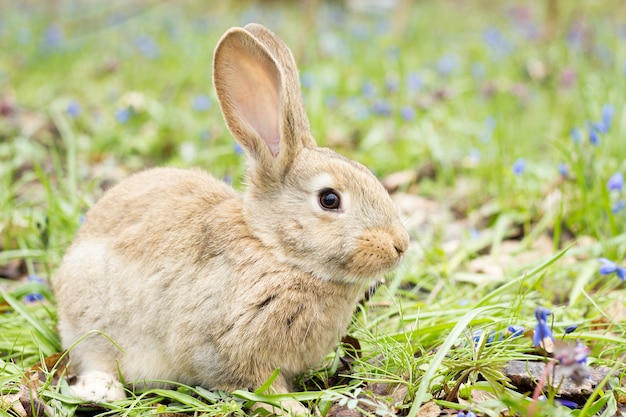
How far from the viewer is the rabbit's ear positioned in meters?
3.27

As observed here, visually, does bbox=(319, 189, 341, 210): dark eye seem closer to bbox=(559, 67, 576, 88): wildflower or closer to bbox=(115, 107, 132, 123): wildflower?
bbox=(115, 107, 132, 123): wildflower

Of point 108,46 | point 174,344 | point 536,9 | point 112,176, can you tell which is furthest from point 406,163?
point 536,9

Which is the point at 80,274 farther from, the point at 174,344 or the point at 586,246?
the point at 586,246

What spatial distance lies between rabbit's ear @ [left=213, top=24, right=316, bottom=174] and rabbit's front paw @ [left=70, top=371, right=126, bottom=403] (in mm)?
1289

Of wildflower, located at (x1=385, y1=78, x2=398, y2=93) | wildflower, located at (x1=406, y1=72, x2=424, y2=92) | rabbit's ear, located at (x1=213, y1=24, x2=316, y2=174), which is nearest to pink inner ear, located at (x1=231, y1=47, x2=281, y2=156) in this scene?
rabbit's ear, located at (x1=213, y1=24, x2=316, y2=174)

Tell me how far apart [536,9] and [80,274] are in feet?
56.8

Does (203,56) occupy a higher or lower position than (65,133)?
higher

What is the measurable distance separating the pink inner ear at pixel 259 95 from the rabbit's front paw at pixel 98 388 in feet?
4.49

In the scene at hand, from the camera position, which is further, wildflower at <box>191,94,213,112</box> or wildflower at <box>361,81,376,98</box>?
wildflower at <box>361,81,376,98</box>

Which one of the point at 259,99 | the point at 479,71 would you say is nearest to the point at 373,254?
the point at 259,99

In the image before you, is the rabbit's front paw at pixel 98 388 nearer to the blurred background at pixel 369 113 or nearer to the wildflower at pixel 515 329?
the blurred background at pixel 369 113

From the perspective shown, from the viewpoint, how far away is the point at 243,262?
321 cm

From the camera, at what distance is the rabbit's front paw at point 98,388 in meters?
3.25

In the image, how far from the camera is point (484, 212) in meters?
5.39
